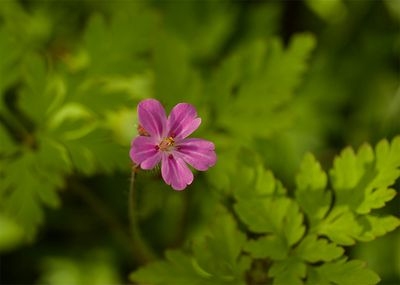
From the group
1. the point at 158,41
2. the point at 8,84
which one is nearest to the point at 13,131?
the point at 8,84

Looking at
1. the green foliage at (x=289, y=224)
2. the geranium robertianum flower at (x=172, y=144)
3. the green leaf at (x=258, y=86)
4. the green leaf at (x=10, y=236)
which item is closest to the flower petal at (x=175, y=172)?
the geranium robertianum flower at (x=172, y=144)

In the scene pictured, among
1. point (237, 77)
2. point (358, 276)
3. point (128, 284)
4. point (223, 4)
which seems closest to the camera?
point (358, 276)

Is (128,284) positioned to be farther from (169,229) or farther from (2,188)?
(2,188)

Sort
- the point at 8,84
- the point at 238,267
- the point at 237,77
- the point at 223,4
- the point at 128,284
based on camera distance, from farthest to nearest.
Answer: the point at 223,4 → the point at 128,284 → the point at 237,77 → the point at 8,84 → the point at 238,267

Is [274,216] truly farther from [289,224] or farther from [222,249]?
[222,249]

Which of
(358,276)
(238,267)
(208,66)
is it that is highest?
(208,66)

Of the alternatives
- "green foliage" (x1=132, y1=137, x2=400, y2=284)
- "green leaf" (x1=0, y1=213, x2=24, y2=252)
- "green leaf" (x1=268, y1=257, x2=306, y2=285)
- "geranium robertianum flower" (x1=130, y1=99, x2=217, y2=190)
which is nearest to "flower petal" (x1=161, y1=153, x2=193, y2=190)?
"geranium robertianum flower" (x1=130, y1=99, x2=217, y2=190)
